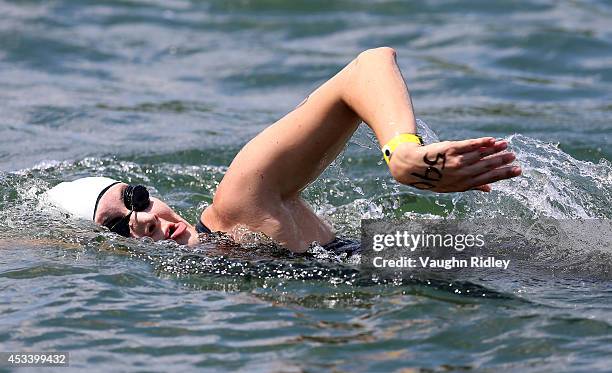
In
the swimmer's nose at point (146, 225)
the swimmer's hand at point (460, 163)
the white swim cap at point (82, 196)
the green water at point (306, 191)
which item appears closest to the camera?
the swimmer's hand at point (460, 163)

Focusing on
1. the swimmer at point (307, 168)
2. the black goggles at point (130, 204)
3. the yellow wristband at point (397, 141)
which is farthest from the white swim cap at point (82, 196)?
the yellow wristband at point (397, 141)

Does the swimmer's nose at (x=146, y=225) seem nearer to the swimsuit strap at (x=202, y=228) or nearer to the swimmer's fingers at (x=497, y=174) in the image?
the swimsuit strap at (x=202, y=228)

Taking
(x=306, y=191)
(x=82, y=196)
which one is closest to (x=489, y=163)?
(x=82, y=196)

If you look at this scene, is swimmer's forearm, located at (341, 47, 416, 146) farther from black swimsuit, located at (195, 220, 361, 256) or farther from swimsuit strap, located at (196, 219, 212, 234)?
swimsuit strap, located at (196, 219, 212, 234)

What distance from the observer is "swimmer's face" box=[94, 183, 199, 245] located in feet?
17.7

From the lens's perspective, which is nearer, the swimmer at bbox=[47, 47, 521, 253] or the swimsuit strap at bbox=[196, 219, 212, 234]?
the swimmer at bbox=[47, 47, 521, 253]

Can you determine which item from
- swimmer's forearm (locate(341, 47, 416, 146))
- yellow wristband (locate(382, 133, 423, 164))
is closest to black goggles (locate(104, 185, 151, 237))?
swimmer's forearm (locate(341, 47, 416, 146))

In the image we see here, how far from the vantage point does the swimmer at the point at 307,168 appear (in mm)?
3871

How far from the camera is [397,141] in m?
4.06

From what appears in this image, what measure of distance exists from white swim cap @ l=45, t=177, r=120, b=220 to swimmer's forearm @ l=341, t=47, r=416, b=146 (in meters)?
1.66

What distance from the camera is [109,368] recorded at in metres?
4.15

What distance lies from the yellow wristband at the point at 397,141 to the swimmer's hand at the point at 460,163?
77 millimetres

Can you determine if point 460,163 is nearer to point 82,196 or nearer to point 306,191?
point 82,196

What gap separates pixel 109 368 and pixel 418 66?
8008mm
